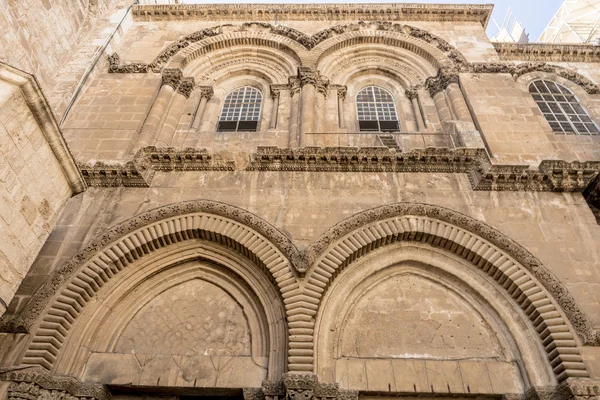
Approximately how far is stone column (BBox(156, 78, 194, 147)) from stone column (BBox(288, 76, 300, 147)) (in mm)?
2908

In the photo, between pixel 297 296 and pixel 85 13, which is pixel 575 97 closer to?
pixel 297 296

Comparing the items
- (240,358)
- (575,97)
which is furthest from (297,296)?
(575,97)

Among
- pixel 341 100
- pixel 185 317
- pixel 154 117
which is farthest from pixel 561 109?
pixel 185 317

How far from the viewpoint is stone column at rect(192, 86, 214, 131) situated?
35.6ft

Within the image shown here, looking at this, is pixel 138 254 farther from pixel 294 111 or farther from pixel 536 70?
pixel 536 70

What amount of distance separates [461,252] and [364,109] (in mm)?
Answer: 5510

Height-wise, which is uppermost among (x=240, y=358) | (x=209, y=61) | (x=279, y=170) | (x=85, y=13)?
(x=85, y=13)

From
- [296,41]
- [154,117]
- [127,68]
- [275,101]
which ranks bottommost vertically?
[154,117]

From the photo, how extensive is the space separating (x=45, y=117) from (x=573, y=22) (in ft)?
88.0

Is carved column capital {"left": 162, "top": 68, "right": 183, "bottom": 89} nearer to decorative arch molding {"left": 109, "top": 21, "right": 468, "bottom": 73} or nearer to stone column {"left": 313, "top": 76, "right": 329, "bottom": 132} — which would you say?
decorative arch molding {"left": 109, "top": 21, "right": 468, "bottom": 73}

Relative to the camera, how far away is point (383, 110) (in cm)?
1164

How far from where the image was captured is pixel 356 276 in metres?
7.54

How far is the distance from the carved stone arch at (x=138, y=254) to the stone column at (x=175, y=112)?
9.07 feet

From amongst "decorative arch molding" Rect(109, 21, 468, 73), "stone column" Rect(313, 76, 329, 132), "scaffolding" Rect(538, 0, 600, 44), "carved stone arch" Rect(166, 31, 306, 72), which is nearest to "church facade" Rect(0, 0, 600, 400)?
"stone column" Rect(313, 76, 329, 132)
